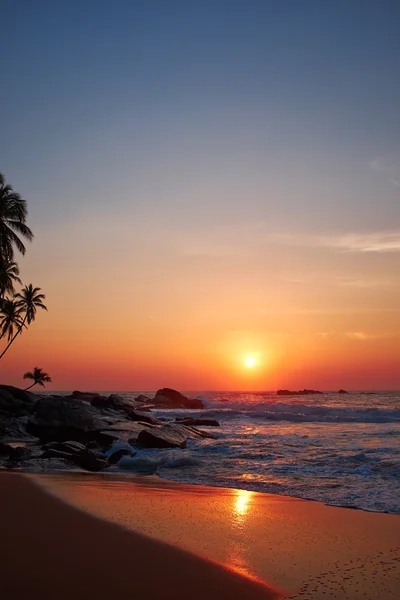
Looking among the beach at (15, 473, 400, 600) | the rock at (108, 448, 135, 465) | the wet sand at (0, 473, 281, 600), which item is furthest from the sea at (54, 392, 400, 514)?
the wet sand at (0, 473, 281, 600)

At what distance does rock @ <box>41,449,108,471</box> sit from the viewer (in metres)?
15.6

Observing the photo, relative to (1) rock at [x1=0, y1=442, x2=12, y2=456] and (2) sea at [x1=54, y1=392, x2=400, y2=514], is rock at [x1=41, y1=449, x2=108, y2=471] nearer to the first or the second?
(2) sea at [x1=54, y1=392, x2=400, y2=514]

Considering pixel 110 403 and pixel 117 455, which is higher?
pixel 110 403

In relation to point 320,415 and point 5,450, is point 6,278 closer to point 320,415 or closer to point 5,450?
point 5,450

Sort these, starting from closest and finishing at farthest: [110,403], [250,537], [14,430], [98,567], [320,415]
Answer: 1. [98,567]
2. [250,537]
3. [14,430]
4. [110,403]
5. [320,415]

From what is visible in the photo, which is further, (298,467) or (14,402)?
(14,402)

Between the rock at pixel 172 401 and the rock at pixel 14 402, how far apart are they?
4457cm

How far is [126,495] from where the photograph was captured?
1063 cm

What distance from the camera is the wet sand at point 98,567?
4844mm

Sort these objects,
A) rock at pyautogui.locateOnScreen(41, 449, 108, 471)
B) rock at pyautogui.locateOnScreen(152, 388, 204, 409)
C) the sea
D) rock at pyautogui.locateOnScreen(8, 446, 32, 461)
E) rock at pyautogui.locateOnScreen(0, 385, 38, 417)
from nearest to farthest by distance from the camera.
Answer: the sea < rock at pyautogui.locateOnScreen(41, 449, 108, 471) < rock at pyautogui.locateOnScreen(8, 446, 32, 461) < rock at pyautogui.locateOnScreen(0, 385, 38, 417) < rock at pyautogui.locateOnScreen(152, 388, 204, 409)

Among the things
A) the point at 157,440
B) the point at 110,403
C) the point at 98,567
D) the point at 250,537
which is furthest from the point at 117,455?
the point at 110,403

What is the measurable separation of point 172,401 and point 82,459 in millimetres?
68931

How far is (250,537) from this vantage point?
725cm

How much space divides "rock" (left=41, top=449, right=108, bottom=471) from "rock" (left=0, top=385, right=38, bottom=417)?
17.5 metres
